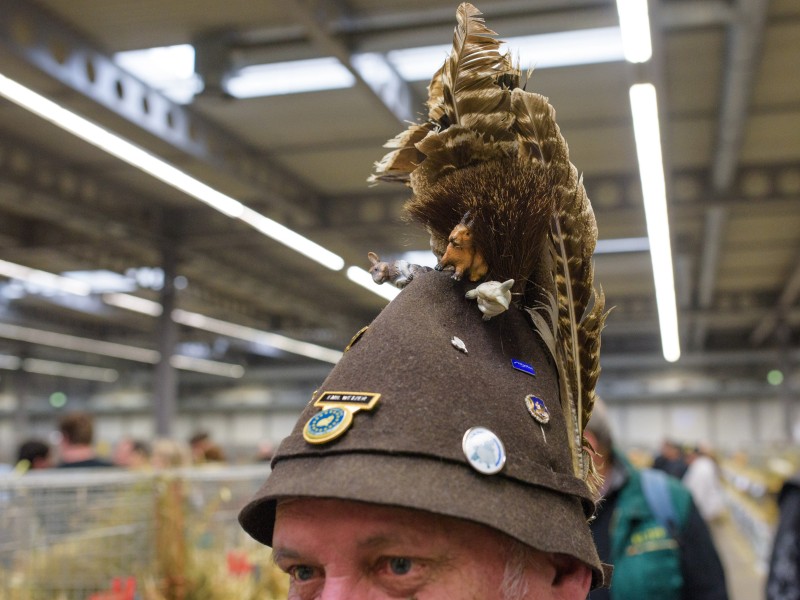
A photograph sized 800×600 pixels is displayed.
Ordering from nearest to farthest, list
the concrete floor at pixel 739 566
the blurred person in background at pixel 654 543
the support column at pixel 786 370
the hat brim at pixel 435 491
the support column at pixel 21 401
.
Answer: the hat brim at pixel 435 491
the blurred person in background at pixel 654 543
the concrete floor at pixel 739 566
the support column at pixel 786 370
the support column at pixel 21 401

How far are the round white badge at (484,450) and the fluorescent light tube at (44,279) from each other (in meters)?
13.8

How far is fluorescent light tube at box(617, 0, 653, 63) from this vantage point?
4797mm

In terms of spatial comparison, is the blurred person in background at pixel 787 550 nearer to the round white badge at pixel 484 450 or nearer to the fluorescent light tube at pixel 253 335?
the round white badge at pixel 484 450

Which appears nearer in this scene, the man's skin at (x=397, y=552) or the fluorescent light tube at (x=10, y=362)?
the man's skin at (x=397, y=552)

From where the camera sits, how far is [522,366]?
1147 millimetres

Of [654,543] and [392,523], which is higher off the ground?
[392,523]

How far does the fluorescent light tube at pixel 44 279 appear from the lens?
45.6 ft

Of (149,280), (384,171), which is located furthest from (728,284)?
(384,171)

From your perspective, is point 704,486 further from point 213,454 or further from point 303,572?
point 303,572

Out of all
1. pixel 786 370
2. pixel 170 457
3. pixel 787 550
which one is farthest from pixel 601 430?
pixel 786 370

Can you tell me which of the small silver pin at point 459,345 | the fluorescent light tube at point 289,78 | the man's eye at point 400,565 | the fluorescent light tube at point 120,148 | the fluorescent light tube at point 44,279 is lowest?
the man's eye at point 400,565

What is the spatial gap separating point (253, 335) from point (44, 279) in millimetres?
7374

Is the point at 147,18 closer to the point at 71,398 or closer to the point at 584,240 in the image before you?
the point at 584,240

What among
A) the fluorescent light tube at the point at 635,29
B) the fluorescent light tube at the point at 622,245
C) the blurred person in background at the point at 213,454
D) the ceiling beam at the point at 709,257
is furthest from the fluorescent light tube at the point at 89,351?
the fluorescent light tube at the point at 635,29
